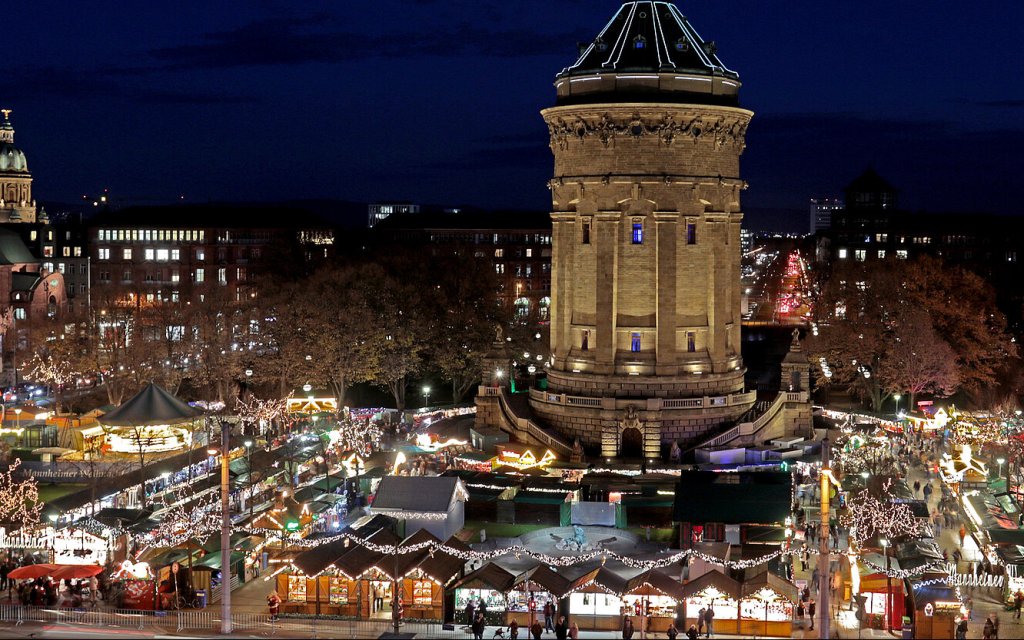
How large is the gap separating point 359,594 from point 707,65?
4058 cm

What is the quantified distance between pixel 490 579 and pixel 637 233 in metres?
32.1

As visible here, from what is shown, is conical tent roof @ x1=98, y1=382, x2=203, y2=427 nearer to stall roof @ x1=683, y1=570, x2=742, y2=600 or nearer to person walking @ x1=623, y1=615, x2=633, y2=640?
person walking @ x1=623, y1=615, x2=633, y2=640

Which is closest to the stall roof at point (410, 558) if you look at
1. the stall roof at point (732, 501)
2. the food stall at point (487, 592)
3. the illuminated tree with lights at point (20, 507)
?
the food stall at point (487, 592)

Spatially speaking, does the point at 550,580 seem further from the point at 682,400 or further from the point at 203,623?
the point at 682,400

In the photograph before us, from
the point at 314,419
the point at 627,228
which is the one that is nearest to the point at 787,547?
the point at 627,228

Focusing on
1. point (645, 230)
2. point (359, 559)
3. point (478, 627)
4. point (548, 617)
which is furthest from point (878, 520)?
point (645, 230)

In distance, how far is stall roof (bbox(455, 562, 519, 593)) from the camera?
47031 millimetres

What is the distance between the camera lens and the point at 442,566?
48.2 metres

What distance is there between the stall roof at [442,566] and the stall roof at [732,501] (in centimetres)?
1168

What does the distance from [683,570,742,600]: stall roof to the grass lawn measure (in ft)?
113

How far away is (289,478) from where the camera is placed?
66750 mm

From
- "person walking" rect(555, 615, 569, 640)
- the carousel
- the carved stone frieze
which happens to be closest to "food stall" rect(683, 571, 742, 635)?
"person walking" rect(555, 615, 569, 640)

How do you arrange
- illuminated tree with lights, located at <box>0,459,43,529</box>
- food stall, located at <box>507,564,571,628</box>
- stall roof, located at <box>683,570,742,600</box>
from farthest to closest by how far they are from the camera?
illuminated tree with lights, located at <box>0,459,43,529</box> → food stall, located at <box>507,564,571,628</box> → stall roof, located at <box>683,570,742,600</box>

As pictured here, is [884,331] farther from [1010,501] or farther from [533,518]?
[533,518]
